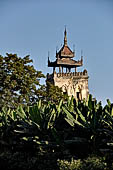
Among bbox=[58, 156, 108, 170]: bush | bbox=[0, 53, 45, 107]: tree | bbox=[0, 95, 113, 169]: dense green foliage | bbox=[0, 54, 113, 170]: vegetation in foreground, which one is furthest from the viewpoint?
bbox=[0, 53, 45, 107]: tree

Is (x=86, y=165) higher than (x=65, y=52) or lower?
lower

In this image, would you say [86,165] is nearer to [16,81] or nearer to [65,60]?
[16,81]

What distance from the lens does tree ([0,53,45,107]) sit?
728 inches

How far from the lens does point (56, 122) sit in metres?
7.92

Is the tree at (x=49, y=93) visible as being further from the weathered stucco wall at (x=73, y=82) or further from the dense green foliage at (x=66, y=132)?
the weathered stucco wall at (x=73, y=82)

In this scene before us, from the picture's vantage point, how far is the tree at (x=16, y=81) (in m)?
18.5

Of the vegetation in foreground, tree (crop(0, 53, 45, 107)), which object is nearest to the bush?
the vegetation in foreground

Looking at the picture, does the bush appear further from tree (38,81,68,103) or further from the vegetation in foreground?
tree (38,81,68,103)

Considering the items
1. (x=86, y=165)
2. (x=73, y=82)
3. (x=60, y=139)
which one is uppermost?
(x=73, y=82)

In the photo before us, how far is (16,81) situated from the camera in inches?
746

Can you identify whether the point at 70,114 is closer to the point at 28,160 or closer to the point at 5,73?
the point at 28,160

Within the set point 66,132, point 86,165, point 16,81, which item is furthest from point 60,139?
point 16,81

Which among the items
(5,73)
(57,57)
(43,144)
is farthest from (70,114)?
(57,57)

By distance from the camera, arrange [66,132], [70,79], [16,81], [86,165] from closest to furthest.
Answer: [86,165] → [66,132] → [16,81] → [70,79]
